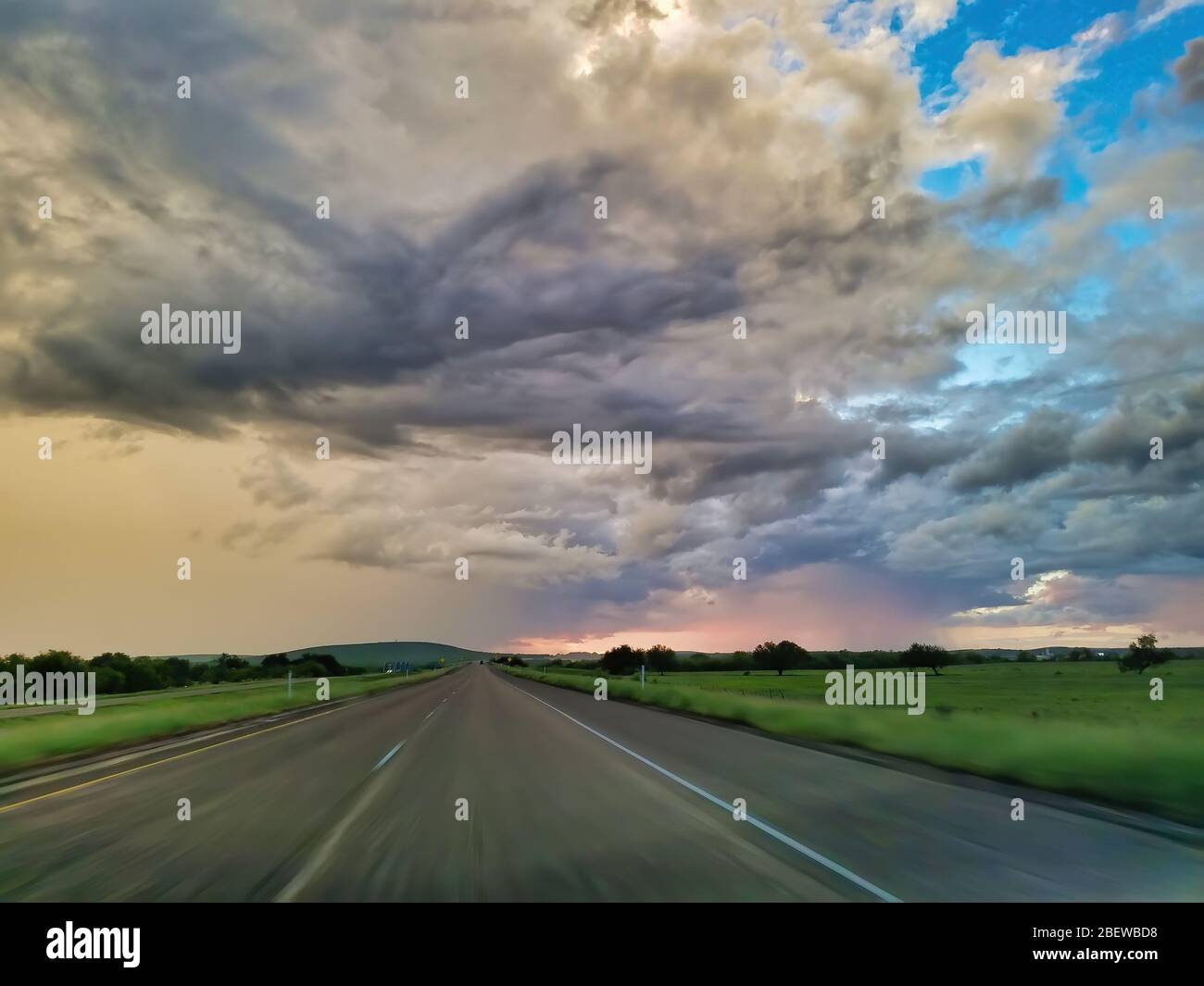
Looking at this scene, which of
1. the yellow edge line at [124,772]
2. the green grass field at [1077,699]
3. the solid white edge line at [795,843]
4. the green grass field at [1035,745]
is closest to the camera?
the solid white edge line at [795,843]

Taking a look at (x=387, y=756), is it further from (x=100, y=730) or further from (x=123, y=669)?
(x=123, y=669)

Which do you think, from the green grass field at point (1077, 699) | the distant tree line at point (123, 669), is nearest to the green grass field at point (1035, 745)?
the green grass field at point (1077, 699)

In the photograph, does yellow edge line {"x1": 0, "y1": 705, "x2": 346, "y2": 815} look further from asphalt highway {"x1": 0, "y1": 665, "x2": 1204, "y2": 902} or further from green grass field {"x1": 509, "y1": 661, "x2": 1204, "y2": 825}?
green grass field {"x1": 509, "y1": 661, "x2": 1204, "y2": 825}

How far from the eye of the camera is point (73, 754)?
19.0m

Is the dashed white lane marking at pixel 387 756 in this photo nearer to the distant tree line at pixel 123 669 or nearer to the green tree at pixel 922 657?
the distant tree line at pixel 123 669

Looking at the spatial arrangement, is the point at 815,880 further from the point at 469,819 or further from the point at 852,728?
the point at 852,728

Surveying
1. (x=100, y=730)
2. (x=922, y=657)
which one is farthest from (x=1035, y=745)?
(x=922, y=657)

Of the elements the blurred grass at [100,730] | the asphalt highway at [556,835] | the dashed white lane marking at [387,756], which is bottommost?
the blurred grass at [100,730]

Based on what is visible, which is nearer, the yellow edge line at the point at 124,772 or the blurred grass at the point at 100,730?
the yellow edge line at the point at 124,772

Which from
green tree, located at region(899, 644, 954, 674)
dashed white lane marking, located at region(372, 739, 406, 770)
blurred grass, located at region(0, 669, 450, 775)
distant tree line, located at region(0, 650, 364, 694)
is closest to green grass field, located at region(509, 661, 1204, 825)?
dashed white lane marking, located at region(372, 739, 406, 770)
